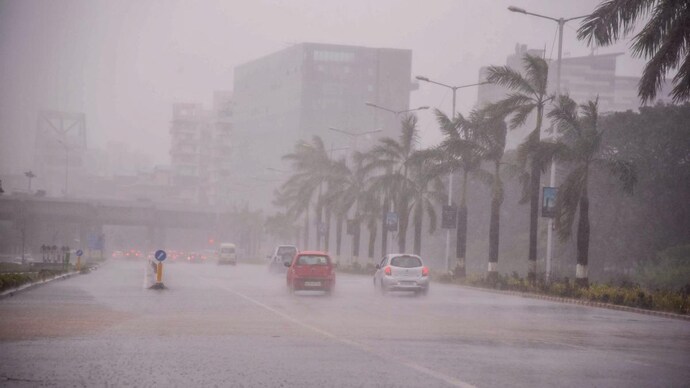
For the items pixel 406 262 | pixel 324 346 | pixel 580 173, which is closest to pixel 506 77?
pixel 580 173

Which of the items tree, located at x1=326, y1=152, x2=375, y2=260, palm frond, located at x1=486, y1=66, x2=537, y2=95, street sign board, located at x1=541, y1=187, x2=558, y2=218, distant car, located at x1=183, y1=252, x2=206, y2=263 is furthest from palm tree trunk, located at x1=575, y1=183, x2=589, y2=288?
distant car, located at x1=183, y1=252, x2=206, y2=263

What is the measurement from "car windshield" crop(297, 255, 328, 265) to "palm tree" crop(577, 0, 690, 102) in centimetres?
1225

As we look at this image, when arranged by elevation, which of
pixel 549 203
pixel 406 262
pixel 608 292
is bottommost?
pixel 608 292

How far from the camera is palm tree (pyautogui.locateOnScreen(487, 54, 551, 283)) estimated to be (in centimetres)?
4150

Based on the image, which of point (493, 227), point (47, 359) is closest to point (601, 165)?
point (493, 227)

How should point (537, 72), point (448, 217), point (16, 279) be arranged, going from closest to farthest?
1. point (16, 279)
2. point (537, 72)
3. point (448, 217)

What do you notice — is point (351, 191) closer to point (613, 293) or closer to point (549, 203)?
point (549, 203)

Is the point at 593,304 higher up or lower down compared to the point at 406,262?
lower down

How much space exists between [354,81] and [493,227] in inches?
5864

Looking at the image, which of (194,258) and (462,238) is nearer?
(462,238)

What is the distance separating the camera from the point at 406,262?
36156 mm

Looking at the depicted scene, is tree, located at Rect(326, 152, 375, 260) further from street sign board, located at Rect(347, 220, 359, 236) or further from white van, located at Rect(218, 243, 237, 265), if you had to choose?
white van, located at Rect(218, 243, 237, 265)

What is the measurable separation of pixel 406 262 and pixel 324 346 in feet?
69.3

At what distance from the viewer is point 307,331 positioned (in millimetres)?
18062
